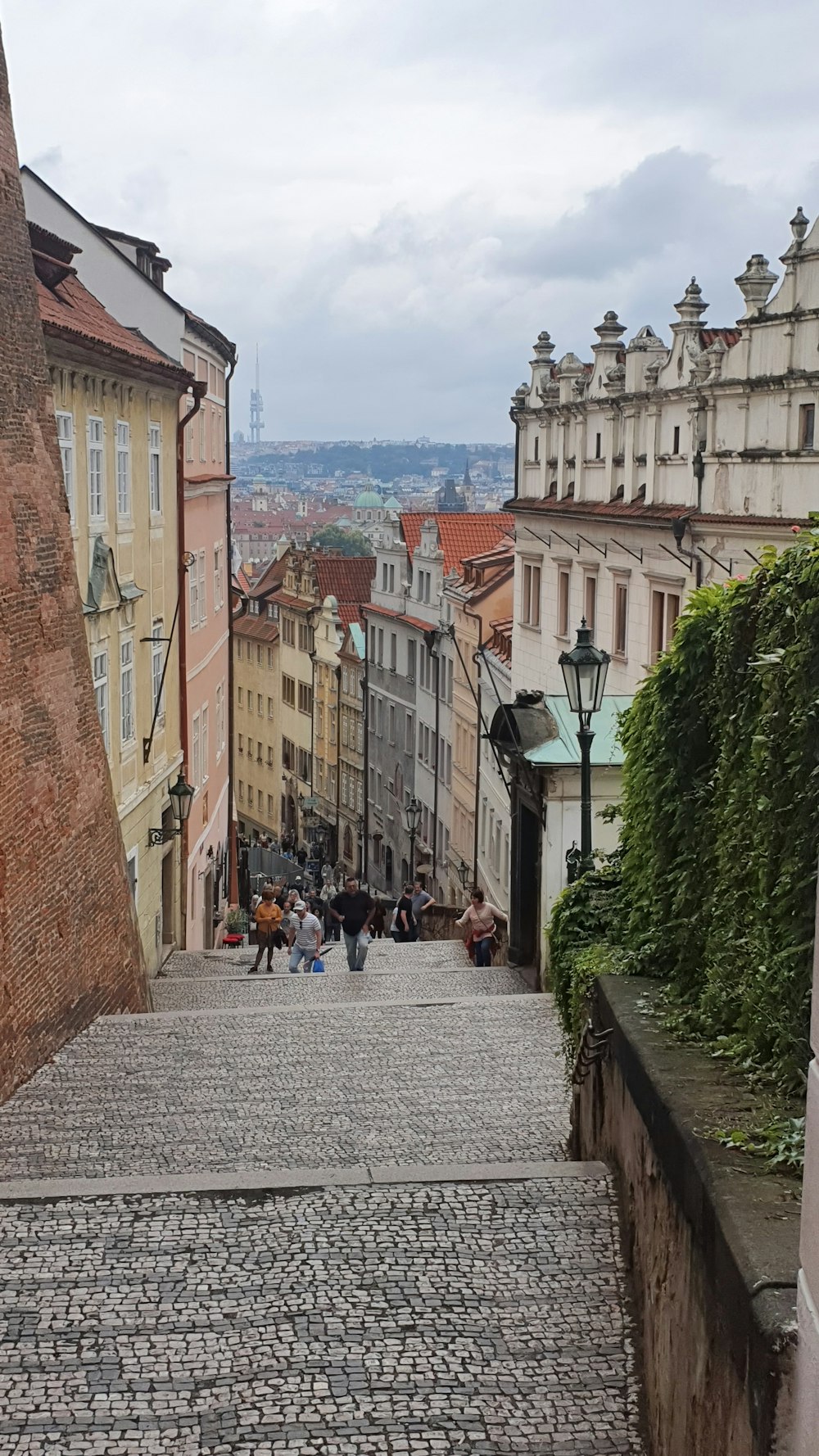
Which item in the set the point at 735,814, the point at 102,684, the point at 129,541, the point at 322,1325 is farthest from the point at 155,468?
the point at 322,1325

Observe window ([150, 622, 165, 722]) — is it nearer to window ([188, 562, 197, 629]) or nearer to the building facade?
the building facade

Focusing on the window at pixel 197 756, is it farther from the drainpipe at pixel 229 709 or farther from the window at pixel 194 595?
the drainpipe at pixel 229 709

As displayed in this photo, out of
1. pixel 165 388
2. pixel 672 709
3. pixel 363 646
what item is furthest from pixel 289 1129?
pixel 363 646

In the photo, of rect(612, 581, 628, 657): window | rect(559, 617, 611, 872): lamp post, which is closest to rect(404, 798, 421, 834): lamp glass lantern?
rect(612, 581, 628, 657): window

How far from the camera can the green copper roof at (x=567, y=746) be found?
17.6m

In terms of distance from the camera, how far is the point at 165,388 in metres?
26.6

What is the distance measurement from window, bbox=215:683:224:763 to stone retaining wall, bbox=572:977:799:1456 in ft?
98.4

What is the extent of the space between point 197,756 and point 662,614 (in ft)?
31.3

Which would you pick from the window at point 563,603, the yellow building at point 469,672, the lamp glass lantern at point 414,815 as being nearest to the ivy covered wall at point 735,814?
the window at point 563,603

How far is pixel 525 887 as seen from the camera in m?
19.2

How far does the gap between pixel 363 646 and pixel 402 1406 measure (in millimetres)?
61979

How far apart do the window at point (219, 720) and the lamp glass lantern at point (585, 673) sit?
77.5ft

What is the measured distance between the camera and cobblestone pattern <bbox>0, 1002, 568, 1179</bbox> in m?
9.27

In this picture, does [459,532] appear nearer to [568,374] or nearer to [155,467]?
[568,374]
